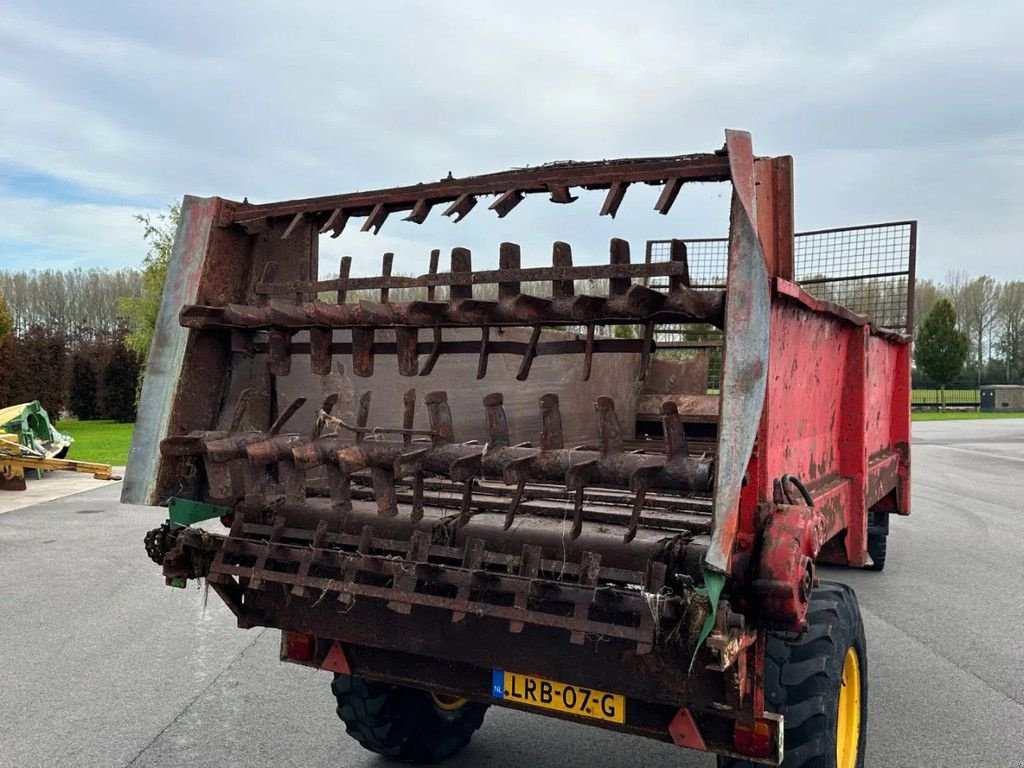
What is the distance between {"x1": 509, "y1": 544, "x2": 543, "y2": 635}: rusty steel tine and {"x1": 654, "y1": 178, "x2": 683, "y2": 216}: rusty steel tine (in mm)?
1107

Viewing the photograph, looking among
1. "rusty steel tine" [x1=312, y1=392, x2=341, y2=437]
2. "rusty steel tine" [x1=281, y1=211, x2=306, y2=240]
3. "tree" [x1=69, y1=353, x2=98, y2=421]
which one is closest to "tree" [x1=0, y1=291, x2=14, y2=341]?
"tree" [x1=69, y1=353, x2=98, y2=421]

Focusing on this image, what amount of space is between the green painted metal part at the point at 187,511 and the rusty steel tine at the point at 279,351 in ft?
1.93

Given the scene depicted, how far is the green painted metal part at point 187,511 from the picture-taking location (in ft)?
10.9

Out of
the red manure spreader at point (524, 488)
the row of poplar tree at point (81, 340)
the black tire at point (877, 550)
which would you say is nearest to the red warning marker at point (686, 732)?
the red manure spreader at point (524, 488)

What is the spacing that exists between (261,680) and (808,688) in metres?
3.53

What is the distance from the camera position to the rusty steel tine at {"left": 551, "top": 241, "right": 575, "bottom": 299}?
2.73 metres

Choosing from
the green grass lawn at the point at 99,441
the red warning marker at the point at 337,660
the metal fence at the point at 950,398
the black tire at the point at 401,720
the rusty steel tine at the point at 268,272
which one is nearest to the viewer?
the red warning marker at the point at 337,660

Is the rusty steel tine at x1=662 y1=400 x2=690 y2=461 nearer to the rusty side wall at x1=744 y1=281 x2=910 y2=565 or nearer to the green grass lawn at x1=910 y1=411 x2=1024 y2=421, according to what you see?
the rusty side wall at x1=744 y1=281 x2=910 y2=565

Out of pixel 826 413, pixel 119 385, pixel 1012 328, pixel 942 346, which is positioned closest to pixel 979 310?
pixel 1012 328

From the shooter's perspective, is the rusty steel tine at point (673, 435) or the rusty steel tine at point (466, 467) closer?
the rusty steel tine at point (673, 435)

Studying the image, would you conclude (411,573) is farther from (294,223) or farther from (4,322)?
(4,322)

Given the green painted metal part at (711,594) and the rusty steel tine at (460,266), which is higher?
the rusty steel tine at (460,266)

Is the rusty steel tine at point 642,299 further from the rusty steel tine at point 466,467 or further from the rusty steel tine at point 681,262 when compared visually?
the rusty steel tine at point 466,467

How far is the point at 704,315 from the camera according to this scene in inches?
96.5
